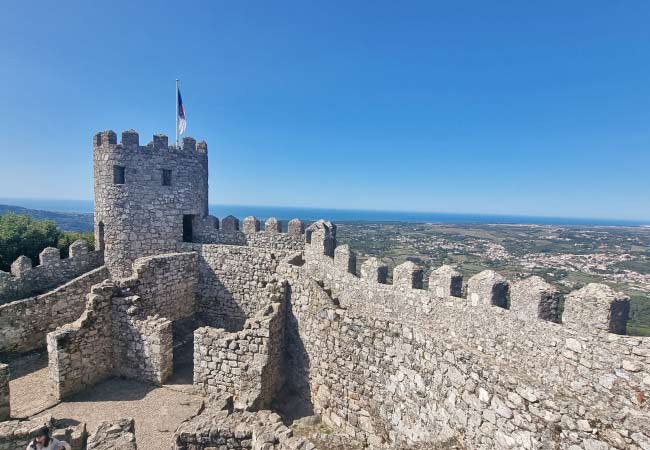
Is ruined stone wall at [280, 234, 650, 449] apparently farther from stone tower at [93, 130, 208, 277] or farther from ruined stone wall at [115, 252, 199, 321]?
stone tower at [93, 130, 208, 277]

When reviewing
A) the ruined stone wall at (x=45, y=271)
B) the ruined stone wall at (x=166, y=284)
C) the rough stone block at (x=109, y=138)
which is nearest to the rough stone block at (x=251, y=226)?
the ruined stone wall at (x=166, y=284)

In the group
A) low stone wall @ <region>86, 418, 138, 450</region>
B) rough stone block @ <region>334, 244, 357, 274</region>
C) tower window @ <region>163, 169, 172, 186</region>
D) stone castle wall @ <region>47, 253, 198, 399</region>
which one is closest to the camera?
low stone wall @ <region>86, 418, 138, 450</region>

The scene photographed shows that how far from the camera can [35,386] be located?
831 cm

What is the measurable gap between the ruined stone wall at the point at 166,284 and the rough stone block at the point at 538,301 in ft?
30.1

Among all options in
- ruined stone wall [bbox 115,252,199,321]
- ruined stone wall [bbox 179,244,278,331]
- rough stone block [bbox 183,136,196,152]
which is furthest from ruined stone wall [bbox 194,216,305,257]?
rough stone block [bbox 183,136,196,152]

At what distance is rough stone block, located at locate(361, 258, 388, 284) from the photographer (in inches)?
334

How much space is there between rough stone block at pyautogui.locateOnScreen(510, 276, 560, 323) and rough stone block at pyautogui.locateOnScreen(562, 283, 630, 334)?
1.48 ft

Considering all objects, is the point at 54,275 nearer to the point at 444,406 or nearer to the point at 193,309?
the point at 193,309

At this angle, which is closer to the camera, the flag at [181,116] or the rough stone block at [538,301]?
the rough stone block at [538,301]

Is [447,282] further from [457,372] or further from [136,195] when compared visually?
[136,195]

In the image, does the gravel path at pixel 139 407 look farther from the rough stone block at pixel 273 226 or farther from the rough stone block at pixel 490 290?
the rough stone block at pixel 490 290

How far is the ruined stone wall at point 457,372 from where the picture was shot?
3520 millimetres

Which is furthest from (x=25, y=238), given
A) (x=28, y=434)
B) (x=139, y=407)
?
(x=28, y=434)

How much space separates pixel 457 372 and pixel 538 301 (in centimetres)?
200
